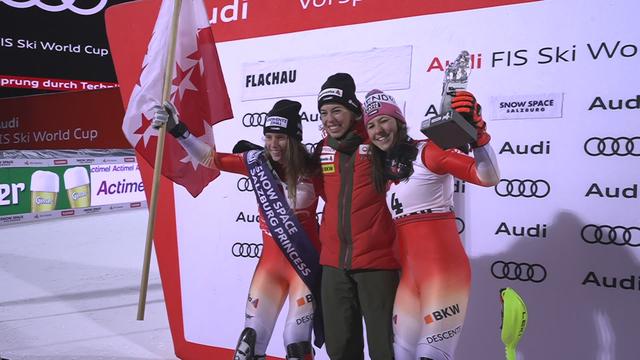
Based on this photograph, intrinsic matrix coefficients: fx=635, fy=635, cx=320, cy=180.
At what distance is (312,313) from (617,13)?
1724 mm

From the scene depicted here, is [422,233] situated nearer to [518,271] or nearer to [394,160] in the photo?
[394,160]

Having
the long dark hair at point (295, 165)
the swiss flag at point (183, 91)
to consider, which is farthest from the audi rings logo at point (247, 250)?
the long dark hair at point (295, 165)

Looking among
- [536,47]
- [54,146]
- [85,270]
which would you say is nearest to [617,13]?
[536,47]

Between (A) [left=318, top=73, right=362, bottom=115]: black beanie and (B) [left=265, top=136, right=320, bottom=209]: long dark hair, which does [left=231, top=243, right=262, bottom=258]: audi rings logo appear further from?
(A) [left=318, top=73, right=362, bottom=115]: black beanie

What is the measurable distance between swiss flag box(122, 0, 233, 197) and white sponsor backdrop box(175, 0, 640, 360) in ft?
2.34

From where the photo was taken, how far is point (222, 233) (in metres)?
3.66

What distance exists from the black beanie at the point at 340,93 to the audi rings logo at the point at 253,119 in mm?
957

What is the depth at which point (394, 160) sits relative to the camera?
2398 millimetres

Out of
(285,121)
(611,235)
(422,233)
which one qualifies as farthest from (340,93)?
(611,235)

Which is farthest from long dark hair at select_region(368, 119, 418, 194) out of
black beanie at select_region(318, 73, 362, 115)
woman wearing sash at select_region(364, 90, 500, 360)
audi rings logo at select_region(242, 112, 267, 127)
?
audi rings logo at select_region(242, 112, 267, 127)

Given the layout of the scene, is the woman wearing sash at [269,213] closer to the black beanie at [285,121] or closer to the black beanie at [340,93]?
the black beanie at [285,121]

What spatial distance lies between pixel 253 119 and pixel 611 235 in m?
1.89

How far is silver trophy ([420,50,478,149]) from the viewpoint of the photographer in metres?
1.99

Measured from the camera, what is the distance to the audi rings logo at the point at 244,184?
3.54 metres
